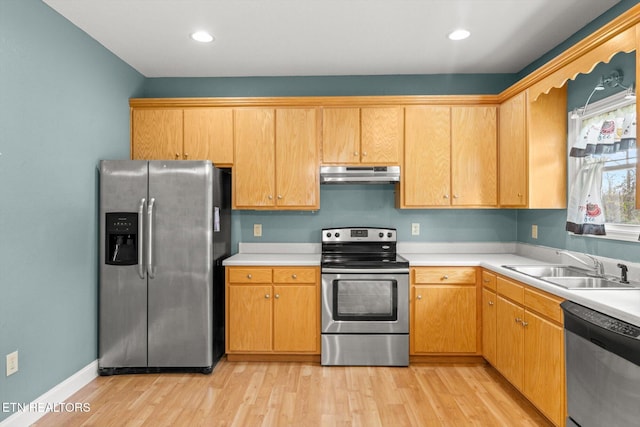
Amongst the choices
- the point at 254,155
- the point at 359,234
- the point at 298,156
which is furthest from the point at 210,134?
the point at 359,234

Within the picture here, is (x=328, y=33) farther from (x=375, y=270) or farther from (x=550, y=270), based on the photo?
(x=550, y=270)

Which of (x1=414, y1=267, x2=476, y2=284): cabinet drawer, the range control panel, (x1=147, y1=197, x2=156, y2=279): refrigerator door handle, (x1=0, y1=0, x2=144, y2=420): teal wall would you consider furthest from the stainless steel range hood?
(x1=0, y1=0, x2=144, y2=420): teal wall

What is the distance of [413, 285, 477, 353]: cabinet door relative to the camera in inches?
124

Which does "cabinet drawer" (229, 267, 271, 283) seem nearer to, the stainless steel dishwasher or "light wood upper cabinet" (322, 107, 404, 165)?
"light wood upper cabinet" (322, 107, 404, 165)

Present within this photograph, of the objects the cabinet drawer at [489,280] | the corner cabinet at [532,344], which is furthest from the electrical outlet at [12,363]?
the cabinet drawer at [489,280]

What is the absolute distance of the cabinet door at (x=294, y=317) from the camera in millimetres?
3207

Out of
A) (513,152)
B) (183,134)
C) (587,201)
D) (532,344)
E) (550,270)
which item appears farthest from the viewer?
(183,134)

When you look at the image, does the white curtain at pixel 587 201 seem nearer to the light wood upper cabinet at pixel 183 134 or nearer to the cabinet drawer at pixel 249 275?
the cabinet drawer at pixel 249 275

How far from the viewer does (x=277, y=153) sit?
Answer: 11.3 feet

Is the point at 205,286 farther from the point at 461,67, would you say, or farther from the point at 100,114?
the point at 461,67

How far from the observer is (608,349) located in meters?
1.68

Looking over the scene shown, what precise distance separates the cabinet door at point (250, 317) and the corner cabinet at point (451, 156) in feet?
5.07

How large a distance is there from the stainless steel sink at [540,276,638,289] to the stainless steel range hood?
58.2 inches

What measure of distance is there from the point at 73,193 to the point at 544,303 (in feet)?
10.5
